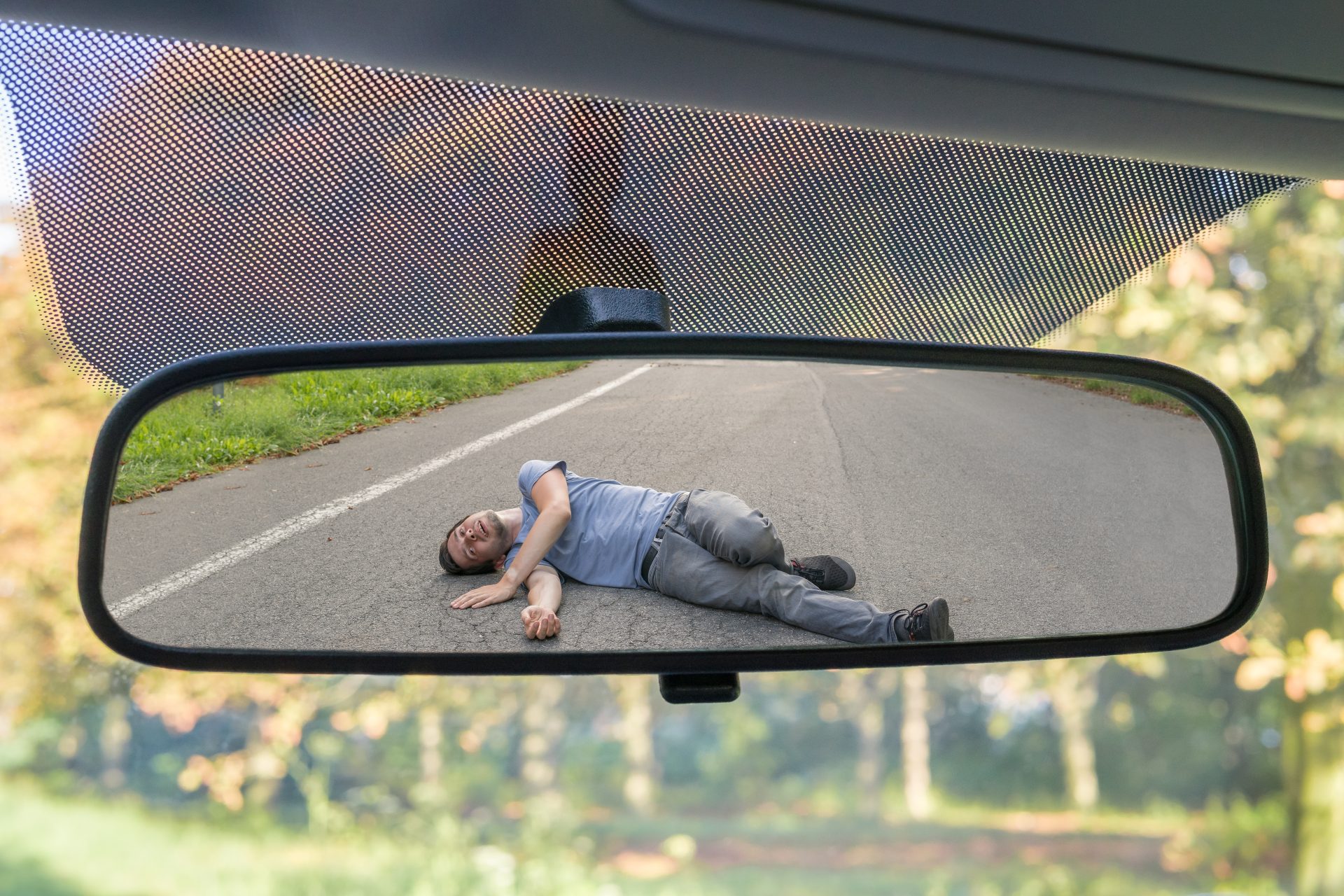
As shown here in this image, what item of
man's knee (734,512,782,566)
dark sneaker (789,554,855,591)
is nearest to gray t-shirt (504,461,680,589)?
man's knee (734,512,782,566)

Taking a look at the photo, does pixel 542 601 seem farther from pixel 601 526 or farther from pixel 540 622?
pixel 601 526

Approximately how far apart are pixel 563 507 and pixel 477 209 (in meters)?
0.68

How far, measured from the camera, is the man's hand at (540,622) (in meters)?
1.74

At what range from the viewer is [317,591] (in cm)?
178

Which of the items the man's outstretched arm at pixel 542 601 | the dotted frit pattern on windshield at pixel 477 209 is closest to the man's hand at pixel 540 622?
the man's outstretched arm at pixel 542 601

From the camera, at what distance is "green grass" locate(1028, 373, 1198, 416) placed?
1.98 m

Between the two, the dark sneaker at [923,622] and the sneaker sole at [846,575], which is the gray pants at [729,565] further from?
the dark sneaker at [923,622]

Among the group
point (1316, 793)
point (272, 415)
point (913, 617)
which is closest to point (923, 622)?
Result: point (913, 617)

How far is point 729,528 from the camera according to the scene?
1740 mm

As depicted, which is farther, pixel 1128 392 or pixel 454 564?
pixel 1128 392

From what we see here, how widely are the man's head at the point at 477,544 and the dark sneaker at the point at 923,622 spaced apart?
2.58 ft

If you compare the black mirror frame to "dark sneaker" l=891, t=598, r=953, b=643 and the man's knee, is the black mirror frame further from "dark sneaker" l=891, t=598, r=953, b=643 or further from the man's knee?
the man's knee

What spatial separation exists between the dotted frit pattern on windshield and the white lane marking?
1.69 feet

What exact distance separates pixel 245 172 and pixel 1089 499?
5.98 feet
